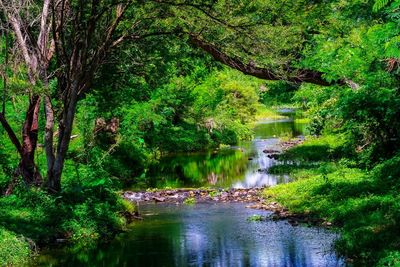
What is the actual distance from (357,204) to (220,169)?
13.7 meters

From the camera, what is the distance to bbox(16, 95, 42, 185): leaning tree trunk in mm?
14812

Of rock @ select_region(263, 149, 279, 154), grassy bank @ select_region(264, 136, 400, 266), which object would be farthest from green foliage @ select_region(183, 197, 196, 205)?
rock @ select_region(263, 149, 279, 154)

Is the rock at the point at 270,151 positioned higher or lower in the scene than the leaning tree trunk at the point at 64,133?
lower

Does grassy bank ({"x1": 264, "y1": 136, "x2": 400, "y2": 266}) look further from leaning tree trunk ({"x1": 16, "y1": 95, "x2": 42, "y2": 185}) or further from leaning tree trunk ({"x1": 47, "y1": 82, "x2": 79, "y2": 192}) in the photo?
leaning tree trunk ({"x1": 16, "y1": 95, "x2": 42, "y2": 185})

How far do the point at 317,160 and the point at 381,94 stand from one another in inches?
471

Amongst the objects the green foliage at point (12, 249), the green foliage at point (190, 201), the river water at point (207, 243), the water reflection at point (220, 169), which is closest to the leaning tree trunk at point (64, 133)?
the river water at point (207, 243)

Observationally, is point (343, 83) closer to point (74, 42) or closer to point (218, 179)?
point (218, 179)

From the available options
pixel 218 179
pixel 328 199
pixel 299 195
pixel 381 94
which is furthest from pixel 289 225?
pixel 218 179

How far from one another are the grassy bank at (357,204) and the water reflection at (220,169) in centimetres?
231

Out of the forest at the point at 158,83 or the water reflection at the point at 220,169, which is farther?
the water reflection at the point at 220,169

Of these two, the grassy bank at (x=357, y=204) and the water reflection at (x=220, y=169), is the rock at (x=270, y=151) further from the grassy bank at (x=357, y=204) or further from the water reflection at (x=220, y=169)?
the grassy bank at (x=357, y=204)

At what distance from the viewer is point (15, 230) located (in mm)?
12367

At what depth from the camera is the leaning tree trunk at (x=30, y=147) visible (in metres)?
14.8

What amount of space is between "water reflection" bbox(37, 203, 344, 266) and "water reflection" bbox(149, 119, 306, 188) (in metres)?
7.17
